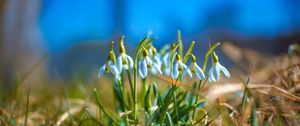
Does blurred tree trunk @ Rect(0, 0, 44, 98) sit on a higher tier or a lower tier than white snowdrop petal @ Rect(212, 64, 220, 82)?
lower

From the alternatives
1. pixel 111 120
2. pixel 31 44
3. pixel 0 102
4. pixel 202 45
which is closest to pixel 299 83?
pixel 111 120

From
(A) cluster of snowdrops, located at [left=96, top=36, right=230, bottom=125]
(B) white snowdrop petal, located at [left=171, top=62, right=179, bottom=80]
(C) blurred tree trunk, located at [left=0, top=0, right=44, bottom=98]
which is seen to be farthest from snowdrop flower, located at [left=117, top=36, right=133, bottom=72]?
(C) blurred tree trunk, located at [left=0, top=0, right=44, bottom=98]

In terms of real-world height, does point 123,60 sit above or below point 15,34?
above

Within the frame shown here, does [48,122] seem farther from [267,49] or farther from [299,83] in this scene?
[267,49]

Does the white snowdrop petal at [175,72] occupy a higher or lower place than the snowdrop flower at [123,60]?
lower

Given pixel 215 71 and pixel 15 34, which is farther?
pixel 15 34

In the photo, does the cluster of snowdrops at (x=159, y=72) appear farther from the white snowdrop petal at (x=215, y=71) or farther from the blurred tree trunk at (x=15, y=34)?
the blurred tree trunk at (x=15, y=34)

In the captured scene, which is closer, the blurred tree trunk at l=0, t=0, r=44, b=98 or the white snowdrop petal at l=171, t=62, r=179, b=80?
the white snowdrop petal at l=171, t=62, r=179, b=80

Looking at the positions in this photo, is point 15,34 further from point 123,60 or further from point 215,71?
point 215,71

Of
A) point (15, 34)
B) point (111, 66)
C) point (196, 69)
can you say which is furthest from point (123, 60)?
point (15, 34)

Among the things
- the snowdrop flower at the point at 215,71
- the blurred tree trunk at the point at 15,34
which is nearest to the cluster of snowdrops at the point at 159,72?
the snowdrop flower at the point at 215,71

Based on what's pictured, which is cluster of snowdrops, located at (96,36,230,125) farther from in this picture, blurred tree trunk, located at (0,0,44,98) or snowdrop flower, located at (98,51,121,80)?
blurred tree trunk, located at (0,0,44,98)
